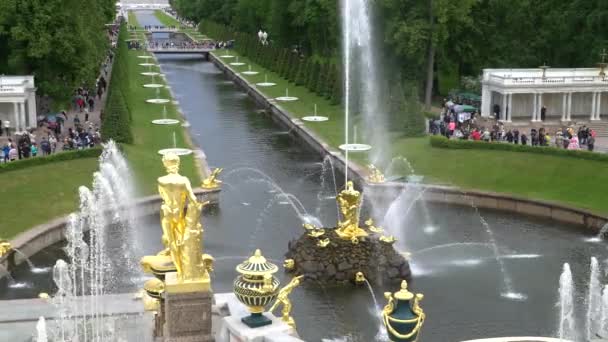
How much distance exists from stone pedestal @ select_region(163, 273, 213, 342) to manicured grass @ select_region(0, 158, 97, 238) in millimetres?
15609

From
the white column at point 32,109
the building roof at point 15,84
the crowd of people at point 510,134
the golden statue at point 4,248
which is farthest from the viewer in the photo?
the white column at point 32,109

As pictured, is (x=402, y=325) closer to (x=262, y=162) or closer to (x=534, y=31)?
(x=262, y=162)

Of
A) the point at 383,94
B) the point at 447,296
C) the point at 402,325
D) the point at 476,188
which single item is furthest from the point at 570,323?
the point at 383,94

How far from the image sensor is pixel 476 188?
1563 inches

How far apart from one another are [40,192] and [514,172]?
65.9 feet

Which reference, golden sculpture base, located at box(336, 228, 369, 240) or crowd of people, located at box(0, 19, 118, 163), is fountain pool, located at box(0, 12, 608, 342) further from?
crowd of people, located at box(0, 19, 118, 163)

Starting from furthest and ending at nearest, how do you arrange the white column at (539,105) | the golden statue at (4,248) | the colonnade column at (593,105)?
1. the white column at (539,105)
2. the colonnade column at (593,105)
3. the golden statue at (4,248)

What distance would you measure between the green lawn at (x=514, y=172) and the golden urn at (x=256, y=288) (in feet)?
69.2

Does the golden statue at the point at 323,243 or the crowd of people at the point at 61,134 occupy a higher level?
the crowd of people at the point at 61,134

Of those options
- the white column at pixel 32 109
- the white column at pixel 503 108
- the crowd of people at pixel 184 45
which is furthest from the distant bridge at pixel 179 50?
the white column at pixel 503 108

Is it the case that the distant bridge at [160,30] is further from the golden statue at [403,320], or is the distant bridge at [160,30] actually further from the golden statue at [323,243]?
the golden statue at [403,320]

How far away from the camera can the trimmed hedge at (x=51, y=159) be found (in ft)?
130

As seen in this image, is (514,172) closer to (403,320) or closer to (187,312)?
(187,312)

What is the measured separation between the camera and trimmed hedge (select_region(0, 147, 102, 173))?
3950 cm
